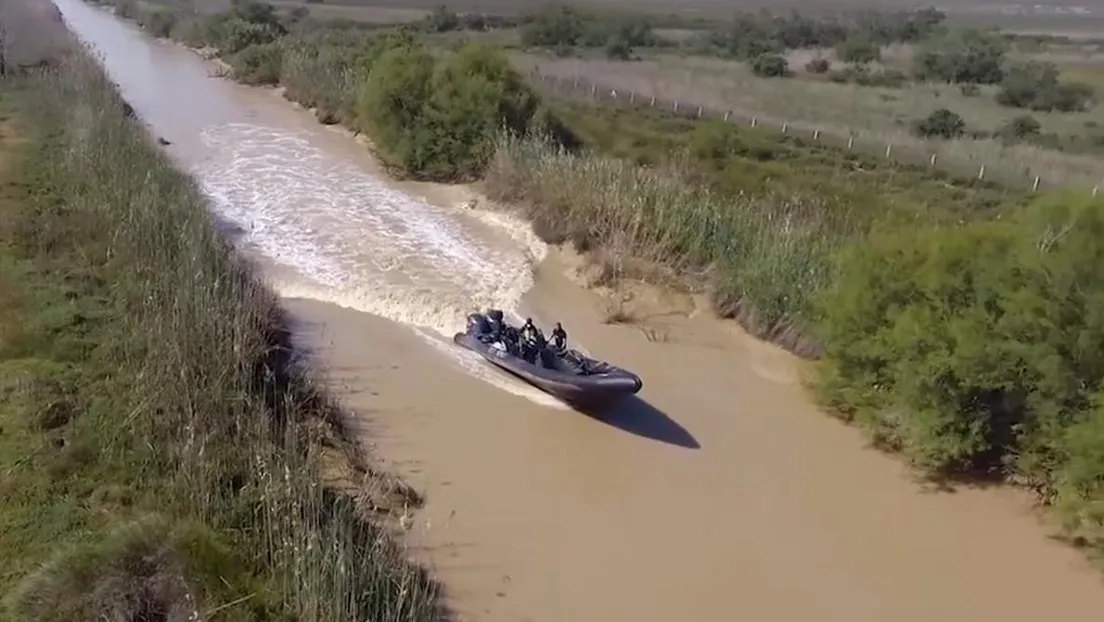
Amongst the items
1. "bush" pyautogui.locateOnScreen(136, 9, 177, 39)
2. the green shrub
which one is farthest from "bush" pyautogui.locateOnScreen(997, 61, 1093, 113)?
"bush" pyautogui.locateOnScreen(136, 9, 177, 39)

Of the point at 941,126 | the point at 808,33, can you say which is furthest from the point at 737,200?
the point at 808,33

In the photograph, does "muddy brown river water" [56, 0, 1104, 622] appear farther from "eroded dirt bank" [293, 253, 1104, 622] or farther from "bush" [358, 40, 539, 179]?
"bush" [358, 40, 539, 179]

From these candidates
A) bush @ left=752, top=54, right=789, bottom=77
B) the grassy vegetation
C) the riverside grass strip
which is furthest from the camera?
bush @ left=752, top=54, right=789, bottom=77

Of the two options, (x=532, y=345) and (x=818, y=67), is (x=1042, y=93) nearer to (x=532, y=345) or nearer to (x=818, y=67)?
(x=818, y=67)

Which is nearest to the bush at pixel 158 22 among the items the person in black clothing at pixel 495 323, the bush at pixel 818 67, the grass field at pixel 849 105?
the grass field at pixel 849 105

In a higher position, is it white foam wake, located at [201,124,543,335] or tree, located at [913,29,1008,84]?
tree, located at [913,29,1008,84]

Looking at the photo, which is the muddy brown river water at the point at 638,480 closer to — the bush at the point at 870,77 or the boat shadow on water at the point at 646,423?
the boat shadow on water at the point at 646,423
